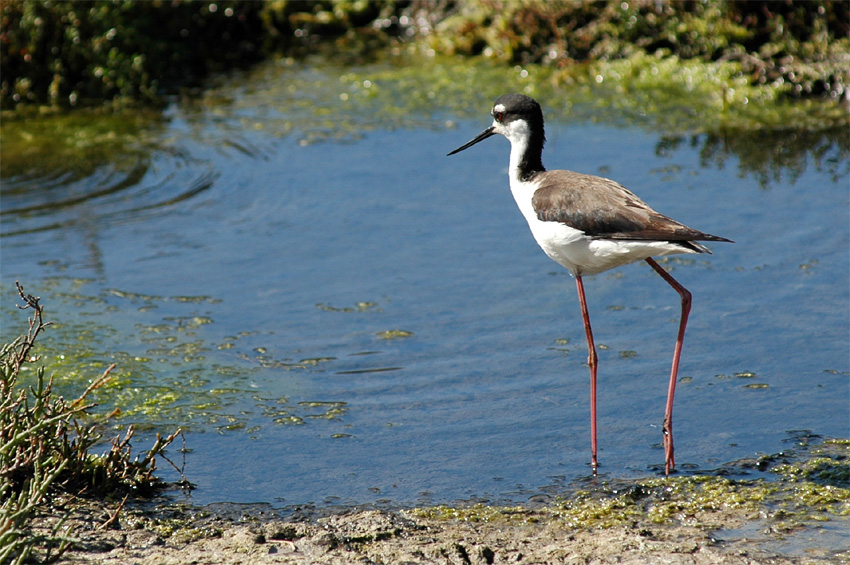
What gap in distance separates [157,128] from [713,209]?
4.86m

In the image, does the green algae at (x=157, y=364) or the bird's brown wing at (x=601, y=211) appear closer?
the bird's brown wing at (x=601, y=211)

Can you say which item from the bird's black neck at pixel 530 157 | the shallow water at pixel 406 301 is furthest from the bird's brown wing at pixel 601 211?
the shallow water at pixel 406 301

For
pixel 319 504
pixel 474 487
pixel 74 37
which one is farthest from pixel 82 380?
pixel 74 37

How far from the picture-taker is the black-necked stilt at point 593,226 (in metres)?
4.01

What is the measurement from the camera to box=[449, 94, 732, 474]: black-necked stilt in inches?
158

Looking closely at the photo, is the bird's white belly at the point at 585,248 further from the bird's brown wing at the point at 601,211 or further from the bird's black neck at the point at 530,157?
the bird's black neck at the point at 530,157

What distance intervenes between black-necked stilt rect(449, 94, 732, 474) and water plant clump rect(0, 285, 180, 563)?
1.79 metres

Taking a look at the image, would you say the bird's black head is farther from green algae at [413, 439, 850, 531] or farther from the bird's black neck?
green algae at [413, 439, 850, 531]

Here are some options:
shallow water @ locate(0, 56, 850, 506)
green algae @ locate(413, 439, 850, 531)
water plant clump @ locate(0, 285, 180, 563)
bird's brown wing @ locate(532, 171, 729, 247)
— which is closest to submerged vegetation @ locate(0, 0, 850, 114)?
shallow water @ locate(0, 56, 850, 506)

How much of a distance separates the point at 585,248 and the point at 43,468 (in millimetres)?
2247

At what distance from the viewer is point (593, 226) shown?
13.7 feet

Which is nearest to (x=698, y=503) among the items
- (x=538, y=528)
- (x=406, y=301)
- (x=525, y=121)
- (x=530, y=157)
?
(x=538, y=528)

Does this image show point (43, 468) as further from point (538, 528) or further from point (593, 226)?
point (593, 226)

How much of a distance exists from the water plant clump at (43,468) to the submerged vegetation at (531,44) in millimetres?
6264
